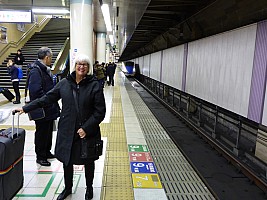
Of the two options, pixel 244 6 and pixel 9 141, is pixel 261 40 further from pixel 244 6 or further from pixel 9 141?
pixel 9 141

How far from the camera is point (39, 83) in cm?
296

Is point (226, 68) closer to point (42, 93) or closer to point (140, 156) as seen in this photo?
point (140, 156)

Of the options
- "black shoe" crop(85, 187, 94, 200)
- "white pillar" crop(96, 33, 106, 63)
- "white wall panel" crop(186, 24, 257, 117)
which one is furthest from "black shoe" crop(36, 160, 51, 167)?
"white pillar" crop(96, 33, 106, 63)

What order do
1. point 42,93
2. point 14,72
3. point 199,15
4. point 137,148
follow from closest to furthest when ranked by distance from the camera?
1. point 42,93
2. point 137,148
3. point 199,15
4. point 14,72

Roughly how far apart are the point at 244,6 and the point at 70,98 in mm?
3220

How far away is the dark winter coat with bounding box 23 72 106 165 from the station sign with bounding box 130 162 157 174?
1.13m

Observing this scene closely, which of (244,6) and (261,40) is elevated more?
(244,6)

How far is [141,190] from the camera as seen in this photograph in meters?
2.68

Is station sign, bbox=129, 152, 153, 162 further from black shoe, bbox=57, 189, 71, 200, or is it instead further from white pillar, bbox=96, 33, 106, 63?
white pillar, bbox=96, 33, 106, 63

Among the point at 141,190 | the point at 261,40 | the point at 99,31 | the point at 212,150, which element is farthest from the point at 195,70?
the point at 99,31

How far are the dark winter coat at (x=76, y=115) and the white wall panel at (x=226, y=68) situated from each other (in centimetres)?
258

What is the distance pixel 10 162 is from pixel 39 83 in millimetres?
1189

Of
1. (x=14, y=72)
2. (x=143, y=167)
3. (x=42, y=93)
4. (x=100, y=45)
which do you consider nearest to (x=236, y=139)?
(x=143, y=167)

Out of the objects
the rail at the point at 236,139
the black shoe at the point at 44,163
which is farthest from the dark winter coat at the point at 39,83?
the rail at the point at 236,139
